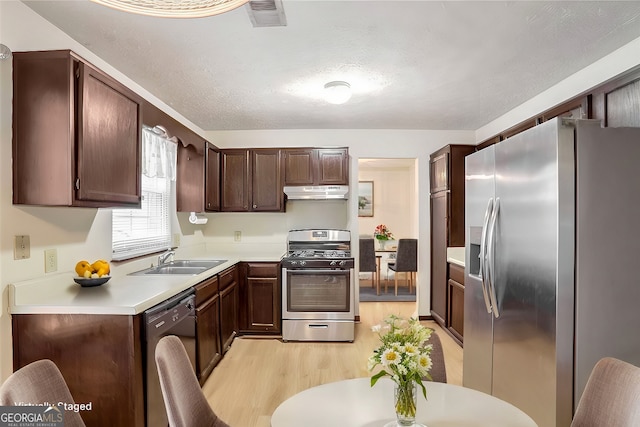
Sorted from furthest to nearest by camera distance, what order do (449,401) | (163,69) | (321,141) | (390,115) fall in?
1. (321,141)
2. (390,115)
3. (163,69)
4. (449,401)

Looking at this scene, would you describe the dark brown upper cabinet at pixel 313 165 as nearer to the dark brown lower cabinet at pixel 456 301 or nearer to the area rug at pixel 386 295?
the dark brown lower cabinet at pixel 456 301

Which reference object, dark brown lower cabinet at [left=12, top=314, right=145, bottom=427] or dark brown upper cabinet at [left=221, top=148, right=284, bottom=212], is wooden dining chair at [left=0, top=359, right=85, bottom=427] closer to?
dark brown lower cabinet at [left=12, top=314, right=145, bottom=427]

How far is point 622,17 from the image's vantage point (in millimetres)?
2000

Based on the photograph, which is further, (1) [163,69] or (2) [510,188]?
(1) [163,69]

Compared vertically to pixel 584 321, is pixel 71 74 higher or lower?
higher

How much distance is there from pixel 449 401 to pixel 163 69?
267 cm

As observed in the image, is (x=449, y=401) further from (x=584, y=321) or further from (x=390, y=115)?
(x=390, y=115)

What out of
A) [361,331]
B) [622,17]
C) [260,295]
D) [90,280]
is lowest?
[361,331]

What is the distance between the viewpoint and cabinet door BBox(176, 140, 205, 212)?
389cm

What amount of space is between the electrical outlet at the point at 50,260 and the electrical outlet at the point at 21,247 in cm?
12

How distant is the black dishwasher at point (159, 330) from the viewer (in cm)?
193

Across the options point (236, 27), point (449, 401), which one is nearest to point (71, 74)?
point (236, 27)

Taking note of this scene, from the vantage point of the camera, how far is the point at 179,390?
1265 mm

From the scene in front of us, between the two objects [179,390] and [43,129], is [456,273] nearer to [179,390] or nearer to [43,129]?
[179,390]
